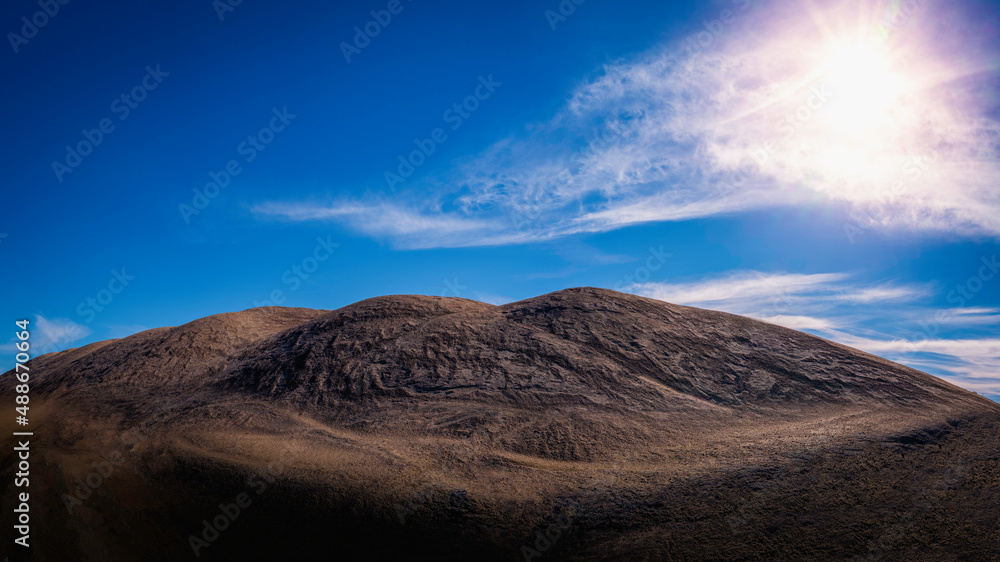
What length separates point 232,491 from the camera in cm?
1378

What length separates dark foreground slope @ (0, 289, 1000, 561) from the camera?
11586 millimetres

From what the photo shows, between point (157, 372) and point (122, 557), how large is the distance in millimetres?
13804

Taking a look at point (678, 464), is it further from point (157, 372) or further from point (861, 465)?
point (157, 372)

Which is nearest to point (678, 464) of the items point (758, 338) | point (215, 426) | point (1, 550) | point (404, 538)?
point (404, 538)

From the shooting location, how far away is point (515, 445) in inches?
617

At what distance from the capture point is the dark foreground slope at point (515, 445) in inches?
456
